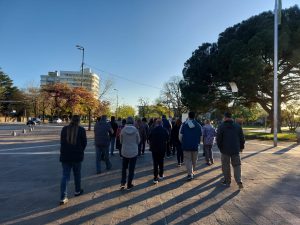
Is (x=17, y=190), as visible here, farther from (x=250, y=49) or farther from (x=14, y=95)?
(x=14, y=95)

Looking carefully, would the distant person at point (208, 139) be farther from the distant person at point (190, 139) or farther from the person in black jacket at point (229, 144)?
the person in black jacket at point (229, 144)

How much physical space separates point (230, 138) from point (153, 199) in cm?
258

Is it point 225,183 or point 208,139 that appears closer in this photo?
point 225,183

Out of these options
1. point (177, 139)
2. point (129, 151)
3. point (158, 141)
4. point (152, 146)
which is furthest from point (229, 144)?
point (177, 139)

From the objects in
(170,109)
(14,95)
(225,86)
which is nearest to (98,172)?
(225,86)

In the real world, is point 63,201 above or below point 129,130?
below

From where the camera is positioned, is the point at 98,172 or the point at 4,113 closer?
the point at 98,172

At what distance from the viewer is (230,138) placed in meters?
8.04

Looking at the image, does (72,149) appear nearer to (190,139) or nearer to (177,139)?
(190,139)

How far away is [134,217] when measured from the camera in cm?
555

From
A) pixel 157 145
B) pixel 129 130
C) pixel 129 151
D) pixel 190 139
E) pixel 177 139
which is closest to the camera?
pixel 129 151

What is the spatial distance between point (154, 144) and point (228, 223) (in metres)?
3.54

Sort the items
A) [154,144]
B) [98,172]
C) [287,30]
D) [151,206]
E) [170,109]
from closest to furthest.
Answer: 1. [151,206]
2. [154,144]
3. [98,172]
4. [287,30]
5. [170,109]

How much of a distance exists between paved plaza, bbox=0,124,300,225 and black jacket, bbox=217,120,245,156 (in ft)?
3.00
